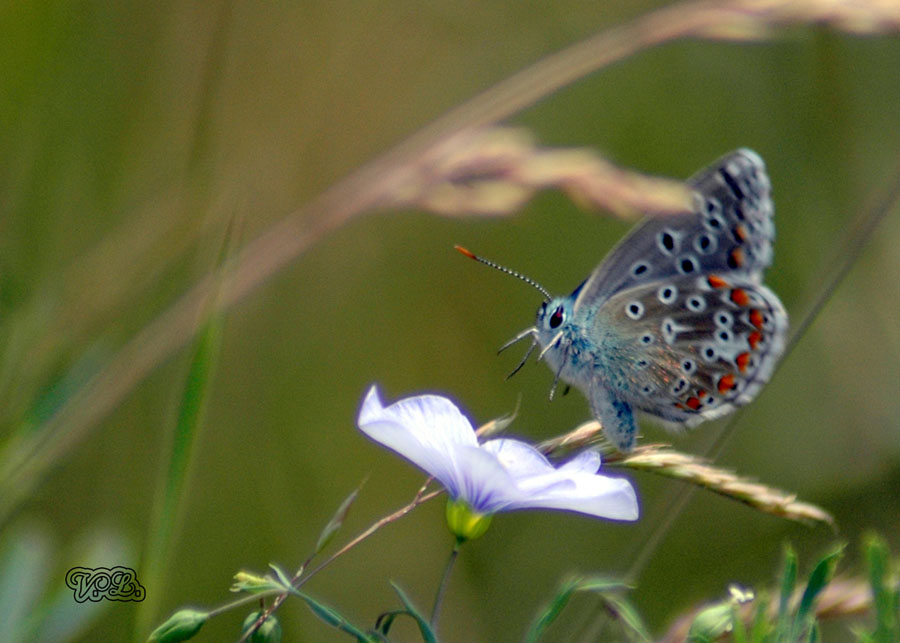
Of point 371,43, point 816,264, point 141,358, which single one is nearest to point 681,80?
point 816,264

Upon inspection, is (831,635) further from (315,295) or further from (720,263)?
(315,295)

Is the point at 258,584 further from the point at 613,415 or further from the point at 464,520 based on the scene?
the point at 613,415

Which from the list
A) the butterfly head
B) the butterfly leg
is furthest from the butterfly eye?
the butterfly leg

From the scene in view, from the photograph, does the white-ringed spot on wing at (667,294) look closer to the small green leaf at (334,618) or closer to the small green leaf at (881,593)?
the small green leaf at (881,593)

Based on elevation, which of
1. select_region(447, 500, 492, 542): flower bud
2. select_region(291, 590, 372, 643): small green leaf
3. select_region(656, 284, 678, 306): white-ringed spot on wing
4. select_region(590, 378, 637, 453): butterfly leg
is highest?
select_region(291, 590, 372, 643): small green leaf

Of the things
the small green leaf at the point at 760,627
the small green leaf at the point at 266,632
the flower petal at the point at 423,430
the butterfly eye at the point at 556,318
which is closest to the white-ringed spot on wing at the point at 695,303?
the butterfly eye at the point at 556,318

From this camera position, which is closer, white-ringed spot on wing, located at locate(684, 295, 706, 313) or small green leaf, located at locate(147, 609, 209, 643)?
small green leaf, located at locate(147, 609, 209, 643)

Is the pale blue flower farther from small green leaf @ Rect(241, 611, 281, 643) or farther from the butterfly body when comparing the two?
the butterfly body
